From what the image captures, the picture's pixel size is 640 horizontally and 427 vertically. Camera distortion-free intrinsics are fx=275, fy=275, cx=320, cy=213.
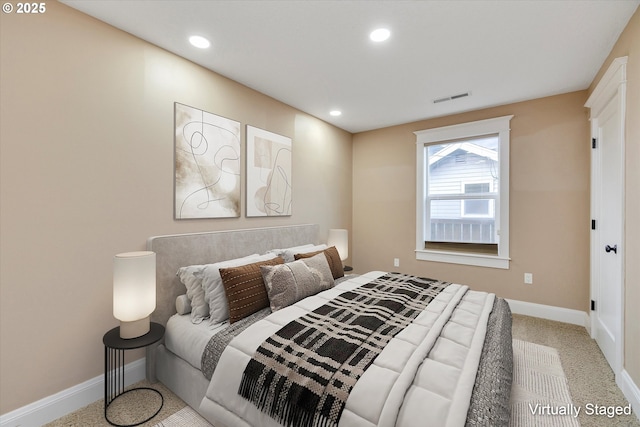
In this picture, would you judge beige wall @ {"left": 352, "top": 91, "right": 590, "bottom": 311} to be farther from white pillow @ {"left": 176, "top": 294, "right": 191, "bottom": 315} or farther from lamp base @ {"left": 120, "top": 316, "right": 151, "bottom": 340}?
lamp base @ {"left": 120, "top": 316, "right": 151, "bottom": 340}

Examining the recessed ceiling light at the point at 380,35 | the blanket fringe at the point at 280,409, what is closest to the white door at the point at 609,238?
the recessed ceiling light at the point at 380,35

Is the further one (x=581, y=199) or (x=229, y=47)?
(x=581, y=199)

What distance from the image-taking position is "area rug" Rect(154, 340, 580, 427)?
5.64 feet

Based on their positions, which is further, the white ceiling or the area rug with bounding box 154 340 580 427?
the white ceiling

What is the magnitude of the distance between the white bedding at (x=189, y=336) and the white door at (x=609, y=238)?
3001mm

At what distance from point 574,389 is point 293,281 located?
2224 mm

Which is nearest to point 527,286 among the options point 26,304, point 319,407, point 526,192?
point 526,192

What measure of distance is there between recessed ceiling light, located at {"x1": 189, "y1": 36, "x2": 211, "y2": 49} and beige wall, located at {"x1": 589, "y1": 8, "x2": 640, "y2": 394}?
3032 millimetres

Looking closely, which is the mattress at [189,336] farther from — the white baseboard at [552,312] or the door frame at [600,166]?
the white baseboard at [552,312]

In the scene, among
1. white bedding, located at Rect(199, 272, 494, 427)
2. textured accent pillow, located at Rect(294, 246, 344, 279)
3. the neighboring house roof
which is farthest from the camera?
the neighboring house roof

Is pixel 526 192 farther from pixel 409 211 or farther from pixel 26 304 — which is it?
pixel 26 304

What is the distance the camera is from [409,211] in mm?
4219

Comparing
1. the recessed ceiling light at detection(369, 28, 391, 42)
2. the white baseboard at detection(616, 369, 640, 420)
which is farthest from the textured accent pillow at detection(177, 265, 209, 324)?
the white baseboard at detection(616, 369, 640, 420)

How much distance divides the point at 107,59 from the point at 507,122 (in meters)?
4.15
